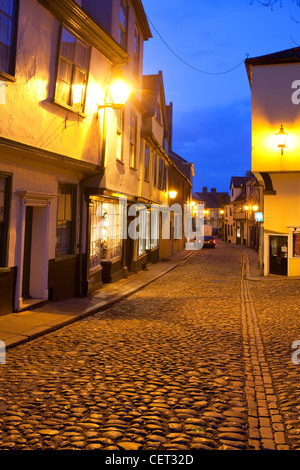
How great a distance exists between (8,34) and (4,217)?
359 centimetres

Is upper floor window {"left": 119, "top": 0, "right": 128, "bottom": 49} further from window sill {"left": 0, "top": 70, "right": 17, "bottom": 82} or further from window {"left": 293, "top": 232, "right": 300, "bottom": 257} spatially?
window {"left": 293, "top": 232, "right": 300, "bottom": 257}

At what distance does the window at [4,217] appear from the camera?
8750 mm

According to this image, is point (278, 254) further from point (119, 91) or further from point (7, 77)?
point (7, 77)

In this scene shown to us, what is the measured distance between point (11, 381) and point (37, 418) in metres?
1.21

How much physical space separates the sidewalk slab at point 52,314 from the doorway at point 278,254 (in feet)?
26.6

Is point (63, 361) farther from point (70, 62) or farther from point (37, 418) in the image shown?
point (70, 62)

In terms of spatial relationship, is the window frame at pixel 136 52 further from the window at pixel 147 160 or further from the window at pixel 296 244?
the window at pixel 296 244

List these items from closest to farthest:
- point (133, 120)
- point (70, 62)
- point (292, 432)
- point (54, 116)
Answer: point (292, 432) → point (54, 116) → point (70, 62) → point (133, 120)

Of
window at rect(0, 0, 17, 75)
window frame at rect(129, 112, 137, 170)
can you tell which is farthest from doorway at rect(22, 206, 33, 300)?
window frame at rect(129, 112, 137, 170)

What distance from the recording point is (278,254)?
→ 65.1ft

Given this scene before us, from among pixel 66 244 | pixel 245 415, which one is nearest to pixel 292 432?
pixel 245 415

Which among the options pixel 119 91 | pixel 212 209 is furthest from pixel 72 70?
pixel 212 209

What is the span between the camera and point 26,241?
1027cm

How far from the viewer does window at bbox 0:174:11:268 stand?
28.7 feet
